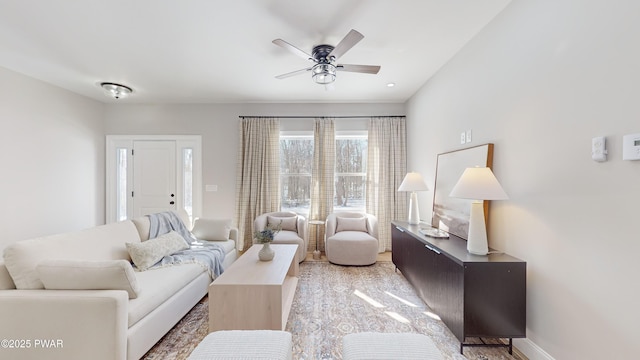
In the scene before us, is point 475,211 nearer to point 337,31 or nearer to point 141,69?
point 337,31

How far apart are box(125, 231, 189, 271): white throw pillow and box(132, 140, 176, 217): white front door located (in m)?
2.18

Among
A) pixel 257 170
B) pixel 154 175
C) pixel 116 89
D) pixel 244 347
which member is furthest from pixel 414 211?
pixel 116 89

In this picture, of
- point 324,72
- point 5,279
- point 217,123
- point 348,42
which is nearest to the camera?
point 5,279

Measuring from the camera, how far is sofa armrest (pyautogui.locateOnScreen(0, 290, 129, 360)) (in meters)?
1.56

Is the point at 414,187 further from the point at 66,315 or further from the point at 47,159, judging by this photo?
the point at 47,159

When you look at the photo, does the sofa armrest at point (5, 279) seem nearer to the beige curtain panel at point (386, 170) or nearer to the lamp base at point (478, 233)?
the lamp base at point (478, 233)

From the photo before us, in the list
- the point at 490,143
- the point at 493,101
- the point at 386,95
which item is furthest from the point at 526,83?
the point at 386,95

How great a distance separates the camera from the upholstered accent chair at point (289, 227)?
380cm

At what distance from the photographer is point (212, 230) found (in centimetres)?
354

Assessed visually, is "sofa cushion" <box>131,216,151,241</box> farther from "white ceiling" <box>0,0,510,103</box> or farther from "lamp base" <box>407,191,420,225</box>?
"lamp base" <box>407,191,420,225</box>

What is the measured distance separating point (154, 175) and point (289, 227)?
2756mm

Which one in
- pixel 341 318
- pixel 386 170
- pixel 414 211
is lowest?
pixel 341 318

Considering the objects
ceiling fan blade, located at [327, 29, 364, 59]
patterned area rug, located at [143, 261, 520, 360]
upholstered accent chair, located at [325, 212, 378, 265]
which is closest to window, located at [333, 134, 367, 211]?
upholstered accent chair, located at [325, 212, 378, 265]

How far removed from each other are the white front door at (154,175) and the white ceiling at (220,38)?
1217 millimetres
